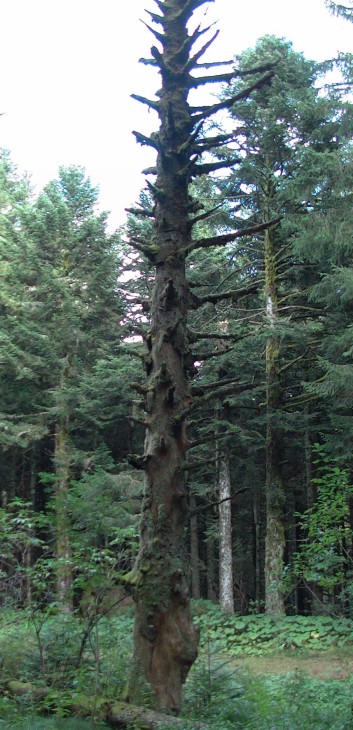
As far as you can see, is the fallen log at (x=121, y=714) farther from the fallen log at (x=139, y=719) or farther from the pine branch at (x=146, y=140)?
the pine branch at (x=146, y=140)

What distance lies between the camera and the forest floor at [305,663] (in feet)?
34.3

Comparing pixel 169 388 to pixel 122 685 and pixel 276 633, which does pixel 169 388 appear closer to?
pixel 122 685

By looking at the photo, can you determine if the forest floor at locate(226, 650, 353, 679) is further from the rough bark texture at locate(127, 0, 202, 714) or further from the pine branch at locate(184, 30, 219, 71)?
the pine branch at locate(184, 30, 219, 71)

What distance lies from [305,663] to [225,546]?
660 cm

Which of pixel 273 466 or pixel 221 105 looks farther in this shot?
pixel 273 466

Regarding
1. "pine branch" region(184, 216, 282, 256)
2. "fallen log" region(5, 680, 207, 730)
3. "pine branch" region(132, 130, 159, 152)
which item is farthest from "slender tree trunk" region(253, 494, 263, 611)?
"pine branch" region(132, 130, 159, 152)

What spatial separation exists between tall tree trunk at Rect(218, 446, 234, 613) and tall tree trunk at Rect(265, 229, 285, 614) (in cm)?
157

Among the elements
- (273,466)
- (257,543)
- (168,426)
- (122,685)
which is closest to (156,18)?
(168,426)

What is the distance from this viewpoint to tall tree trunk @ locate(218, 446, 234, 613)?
17359 millimetres

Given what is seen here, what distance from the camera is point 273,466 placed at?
16125mm

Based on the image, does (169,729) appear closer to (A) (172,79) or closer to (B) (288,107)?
(A) (172,79)

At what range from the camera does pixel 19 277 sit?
21875 mm

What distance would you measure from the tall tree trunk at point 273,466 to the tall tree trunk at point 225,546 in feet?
5.16

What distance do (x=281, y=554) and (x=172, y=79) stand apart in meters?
11.6
